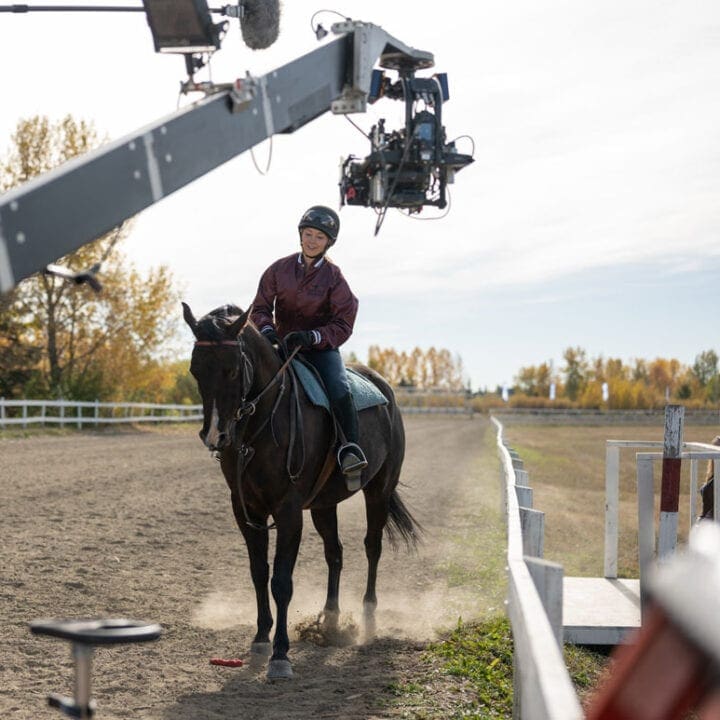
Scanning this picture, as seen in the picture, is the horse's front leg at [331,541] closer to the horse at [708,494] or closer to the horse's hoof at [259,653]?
the horse's hoof at [259,653]

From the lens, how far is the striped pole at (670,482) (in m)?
7.27

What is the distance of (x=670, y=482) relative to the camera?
7.36 m

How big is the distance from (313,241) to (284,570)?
2.32 meters

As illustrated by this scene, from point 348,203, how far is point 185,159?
570 centimetres

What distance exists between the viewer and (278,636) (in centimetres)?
612

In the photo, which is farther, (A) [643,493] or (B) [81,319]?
(B) [81,319]

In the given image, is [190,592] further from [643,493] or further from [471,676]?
[643,493]

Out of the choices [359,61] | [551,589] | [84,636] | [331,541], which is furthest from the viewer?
[331,541]

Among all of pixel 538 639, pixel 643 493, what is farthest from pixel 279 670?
pixel 538 639

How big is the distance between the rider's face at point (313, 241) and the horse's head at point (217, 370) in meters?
1.11

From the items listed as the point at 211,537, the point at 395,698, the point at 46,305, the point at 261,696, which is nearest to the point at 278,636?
the point at 261,696

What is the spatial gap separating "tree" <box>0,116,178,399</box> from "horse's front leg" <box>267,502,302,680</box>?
2540 cm

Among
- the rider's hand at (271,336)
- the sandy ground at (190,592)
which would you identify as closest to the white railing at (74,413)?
the sandy ground at (190,592)

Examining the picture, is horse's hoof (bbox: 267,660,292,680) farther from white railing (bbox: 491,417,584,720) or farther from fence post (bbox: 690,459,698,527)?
fence post (bbox: 690,459,698,527)
